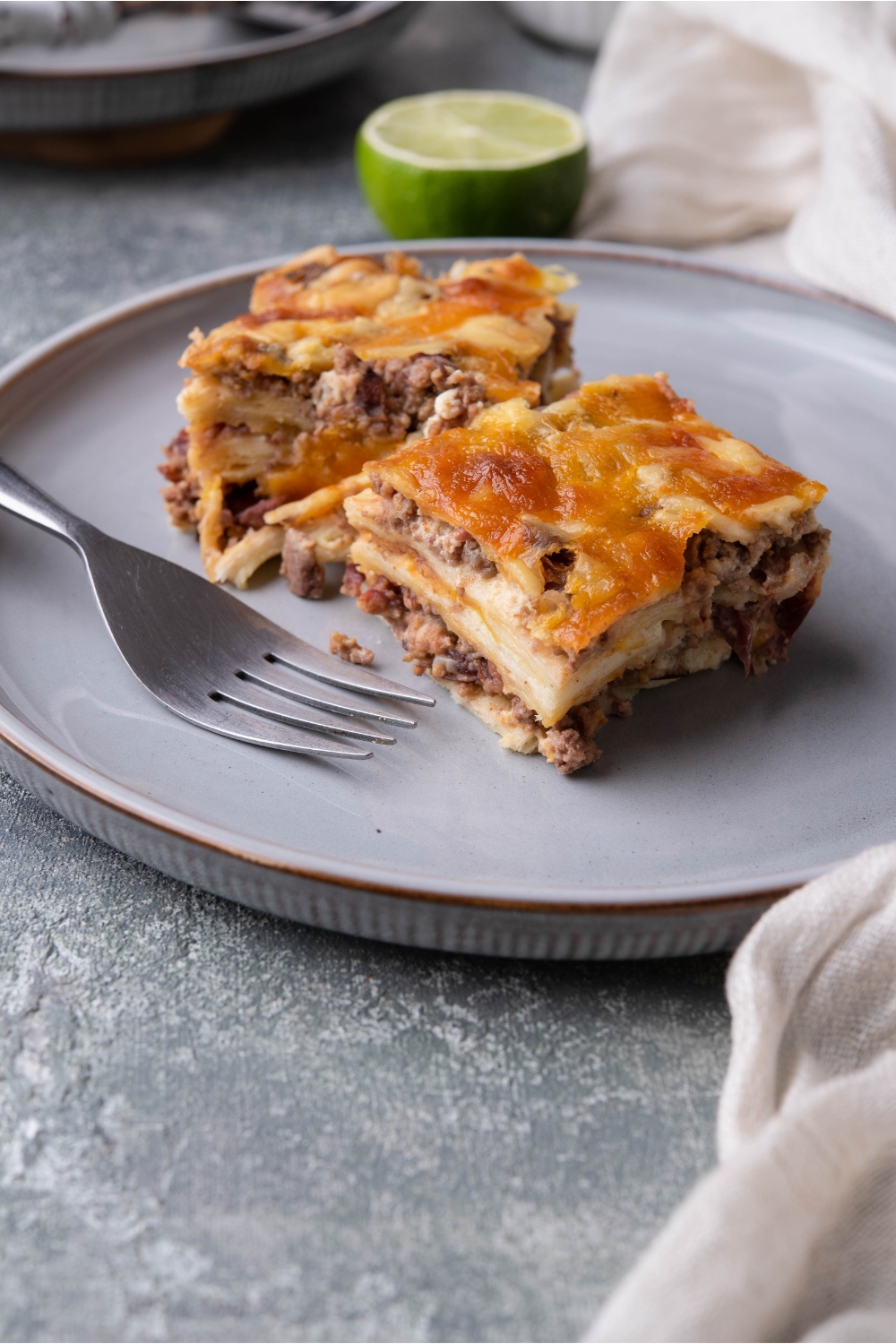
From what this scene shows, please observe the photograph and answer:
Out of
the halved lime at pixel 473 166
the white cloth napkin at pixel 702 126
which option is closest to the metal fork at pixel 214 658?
the halved lime at pixel 473 166

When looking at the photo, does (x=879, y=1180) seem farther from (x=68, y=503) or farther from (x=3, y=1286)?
(x=68, y=503)

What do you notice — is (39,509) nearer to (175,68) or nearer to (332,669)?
(332,669)

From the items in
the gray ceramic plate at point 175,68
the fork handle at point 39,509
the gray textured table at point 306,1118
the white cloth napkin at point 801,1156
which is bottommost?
the gray textured table at point 306,1118

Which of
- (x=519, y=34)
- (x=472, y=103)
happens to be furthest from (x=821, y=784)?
(x=519, y=34)

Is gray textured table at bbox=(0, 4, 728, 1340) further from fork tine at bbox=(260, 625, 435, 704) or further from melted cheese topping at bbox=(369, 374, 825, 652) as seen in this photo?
melted cheese topping at bbox=(369, 374, 825, 652)

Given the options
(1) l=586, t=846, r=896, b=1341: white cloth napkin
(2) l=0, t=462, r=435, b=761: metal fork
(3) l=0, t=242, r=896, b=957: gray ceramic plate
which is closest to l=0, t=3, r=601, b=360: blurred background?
(3) l=0, t=242, r=896, b=957: gray ceramic plate

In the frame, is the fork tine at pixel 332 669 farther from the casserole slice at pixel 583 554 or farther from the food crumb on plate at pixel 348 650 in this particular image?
the casserole slice at pixel 583 554

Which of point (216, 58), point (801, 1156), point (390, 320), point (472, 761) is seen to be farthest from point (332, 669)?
point (216, 58)
